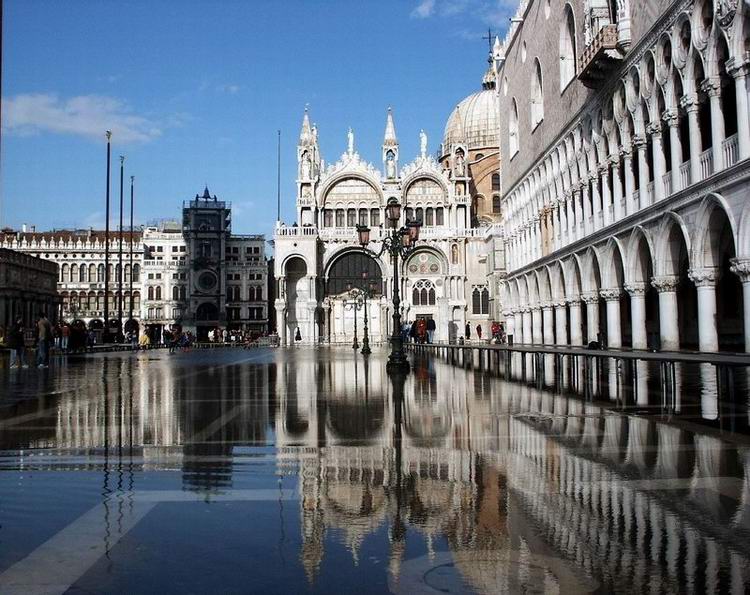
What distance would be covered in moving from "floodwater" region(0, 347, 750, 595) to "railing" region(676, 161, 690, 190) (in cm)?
1464

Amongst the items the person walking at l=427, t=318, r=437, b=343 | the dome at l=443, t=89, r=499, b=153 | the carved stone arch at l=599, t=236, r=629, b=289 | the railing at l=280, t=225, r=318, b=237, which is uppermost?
the dome at l=443, t=89, r=499, b=153

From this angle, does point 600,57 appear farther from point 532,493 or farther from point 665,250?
point 532,493

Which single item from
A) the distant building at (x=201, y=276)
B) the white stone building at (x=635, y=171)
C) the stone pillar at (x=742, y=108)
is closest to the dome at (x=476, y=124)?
the distant building at (x=201, y=276)

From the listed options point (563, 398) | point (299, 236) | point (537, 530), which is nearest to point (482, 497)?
point (537, 530)

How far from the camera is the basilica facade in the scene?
7219 cm

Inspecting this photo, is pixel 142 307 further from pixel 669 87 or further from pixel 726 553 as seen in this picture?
pixel 726 553

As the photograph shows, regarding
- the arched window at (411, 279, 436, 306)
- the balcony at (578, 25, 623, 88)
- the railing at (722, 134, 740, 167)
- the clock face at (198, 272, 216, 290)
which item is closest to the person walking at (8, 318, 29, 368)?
the railing at (722, 134, 740, 167)

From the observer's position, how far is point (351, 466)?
718 cm

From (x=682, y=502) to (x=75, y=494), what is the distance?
4220 mm

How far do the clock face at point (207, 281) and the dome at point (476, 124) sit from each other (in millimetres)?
29283

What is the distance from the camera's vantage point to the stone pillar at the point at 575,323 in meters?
38.5

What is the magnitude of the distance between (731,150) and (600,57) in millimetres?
9740

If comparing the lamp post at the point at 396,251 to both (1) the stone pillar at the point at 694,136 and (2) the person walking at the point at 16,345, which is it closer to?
(1) the stone pillar at the point at 694,136

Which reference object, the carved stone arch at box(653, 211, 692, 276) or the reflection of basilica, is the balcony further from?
the reflection of basilica
